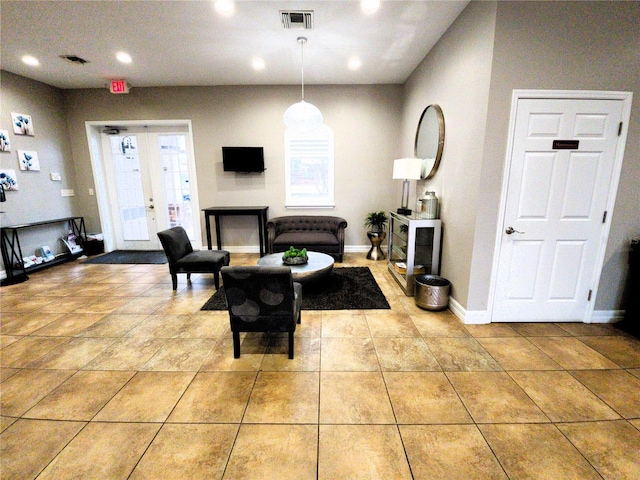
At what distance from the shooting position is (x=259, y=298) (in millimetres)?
2141

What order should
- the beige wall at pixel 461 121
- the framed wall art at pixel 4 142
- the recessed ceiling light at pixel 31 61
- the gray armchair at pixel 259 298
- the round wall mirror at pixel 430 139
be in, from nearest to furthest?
the gray armchair at pixel 259 298 → the beige wall at pixel 461 121 → the round wall mirror at pixel 430 139 → the recessed ceiling light at pixel 31 61 → the framed wall art at pixel 4 142

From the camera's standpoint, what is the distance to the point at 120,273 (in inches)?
173

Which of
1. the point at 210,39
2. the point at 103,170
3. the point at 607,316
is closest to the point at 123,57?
the point at 210,39

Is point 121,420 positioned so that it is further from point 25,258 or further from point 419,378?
point 25,258

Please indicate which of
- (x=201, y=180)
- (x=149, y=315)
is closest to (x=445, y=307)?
(x=149, y=315)

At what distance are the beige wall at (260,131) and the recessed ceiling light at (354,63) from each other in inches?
32.9

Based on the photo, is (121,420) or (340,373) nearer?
(121,420)

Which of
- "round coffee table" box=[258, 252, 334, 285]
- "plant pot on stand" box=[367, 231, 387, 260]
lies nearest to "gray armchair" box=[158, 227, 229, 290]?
"round coffee table" box=[258, 252, 334, 285]

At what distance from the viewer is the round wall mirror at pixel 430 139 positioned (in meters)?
3.36

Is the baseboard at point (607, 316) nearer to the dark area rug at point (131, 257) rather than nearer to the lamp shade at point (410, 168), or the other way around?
the lamp shade at point (410, 168)

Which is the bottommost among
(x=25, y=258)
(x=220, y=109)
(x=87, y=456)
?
(x=87, y=456)

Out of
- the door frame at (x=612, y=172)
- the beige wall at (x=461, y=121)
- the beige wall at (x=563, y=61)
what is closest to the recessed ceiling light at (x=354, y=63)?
the beige wall at (x=461, y=121)

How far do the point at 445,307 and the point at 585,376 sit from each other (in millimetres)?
1232

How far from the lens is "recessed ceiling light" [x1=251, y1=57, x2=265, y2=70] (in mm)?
3947
